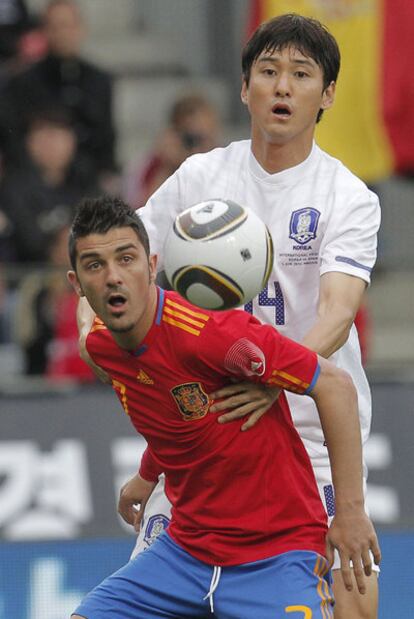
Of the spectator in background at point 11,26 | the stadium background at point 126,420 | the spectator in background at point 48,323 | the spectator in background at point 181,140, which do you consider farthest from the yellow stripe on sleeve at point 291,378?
the spectator in background at point 11,26

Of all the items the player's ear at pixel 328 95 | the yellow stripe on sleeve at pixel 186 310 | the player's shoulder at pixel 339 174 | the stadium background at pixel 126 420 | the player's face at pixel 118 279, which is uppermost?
the player's ear at pixel 328 95

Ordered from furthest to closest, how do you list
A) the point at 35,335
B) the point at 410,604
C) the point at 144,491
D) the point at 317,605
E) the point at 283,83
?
the point at 35,335
the point at 410,604
the point at 144,491
the point at 283,83
the point at 317,605

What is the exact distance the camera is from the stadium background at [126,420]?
7.56 m

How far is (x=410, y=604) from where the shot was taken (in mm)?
7445

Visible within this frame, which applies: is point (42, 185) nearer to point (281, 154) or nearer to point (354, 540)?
point (281, 154)

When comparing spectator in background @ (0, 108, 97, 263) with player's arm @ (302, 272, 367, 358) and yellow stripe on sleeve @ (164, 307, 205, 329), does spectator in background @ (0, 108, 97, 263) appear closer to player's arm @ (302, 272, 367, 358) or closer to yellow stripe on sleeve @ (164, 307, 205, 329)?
player's arm @ (302, 272, 367, 358)

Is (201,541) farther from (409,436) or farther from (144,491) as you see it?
(409,436)

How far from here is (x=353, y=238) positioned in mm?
4992

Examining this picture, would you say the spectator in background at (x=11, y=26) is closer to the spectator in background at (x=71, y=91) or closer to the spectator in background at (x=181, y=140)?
the spectator in background at (x=71, y=91)

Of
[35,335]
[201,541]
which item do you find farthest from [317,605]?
[35,335]

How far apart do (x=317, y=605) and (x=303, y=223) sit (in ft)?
4.21

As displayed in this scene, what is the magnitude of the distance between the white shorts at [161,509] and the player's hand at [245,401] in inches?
26.3

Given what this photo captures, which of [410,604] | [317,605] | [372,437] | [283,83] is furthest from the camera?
[372,437]

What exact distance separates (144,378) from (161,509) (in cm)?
75
